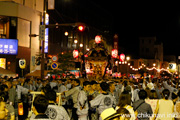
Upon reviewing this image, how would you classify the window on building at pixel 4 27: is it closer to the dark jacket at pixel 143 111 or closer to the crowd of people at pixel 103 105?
the crowd of people at pixel 103 105

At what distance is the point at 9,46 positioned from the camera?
29672mm

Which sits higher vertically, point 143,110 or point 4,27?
point 4,27

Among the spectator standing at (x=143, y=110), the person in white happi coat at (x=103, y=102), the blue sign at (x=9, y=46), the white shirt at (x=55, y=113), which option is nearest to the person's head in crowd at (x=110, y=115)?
the white shirt at (x=55, y=113)

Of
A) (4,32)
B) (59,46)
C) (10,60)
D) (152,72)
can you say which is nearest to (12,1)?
(4,32)

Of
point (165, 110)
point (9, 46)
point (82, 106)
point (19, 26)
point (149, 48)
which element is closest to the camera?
point (165, 110)

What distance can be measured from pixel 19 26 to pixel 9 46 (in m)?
A: 3.53

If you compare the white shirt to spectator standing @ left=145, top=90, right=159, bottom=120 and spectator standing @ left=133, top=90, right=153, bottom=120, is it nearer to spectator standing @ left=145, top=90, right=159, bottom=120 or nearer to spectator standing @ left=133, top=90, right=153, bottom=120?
spectator standing @ left=133, top=90, right=153, bottom=120

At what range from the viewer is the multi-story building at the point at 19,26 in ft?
103

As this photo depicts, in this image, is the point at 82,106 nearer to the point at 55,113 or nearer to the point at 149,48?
the point at 55,113

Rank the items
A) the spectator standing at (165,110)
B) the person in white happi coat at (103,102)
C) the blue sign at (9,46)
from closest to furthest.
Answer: the spectator standing at (165,110) < the person in white happi coat at (103,102) < the blue sign at (9,46)

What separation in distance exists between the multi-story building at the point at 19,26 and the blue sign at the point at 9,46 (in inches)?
33.1

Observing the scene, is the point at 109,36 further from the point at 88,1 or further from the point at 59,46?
the point at 59,46

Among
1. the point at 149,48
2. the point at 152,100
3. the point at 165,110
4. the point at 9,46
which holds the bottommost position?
the point at 165,110

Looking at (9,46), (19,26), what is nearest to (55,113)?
(9,46)
